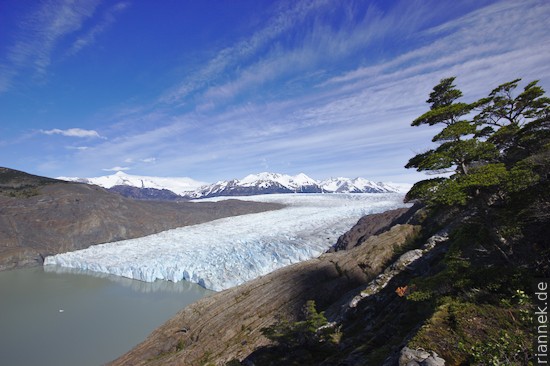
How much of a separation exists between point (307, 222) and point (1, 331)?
38.5 metres

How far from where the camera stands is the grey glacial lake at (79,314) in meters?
22.7

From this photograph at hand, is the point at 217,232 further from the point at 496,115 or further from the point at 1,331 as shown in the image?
the point at 496,115

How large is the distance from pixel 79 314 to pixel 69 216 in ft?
137

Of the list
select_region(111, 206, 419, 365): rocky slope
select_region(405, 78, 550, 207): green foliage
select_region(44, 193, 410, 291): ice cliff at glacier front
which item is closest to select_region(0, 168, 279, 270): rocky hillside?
select_region(44, 193, 410, 291): ice cliff at glacier front

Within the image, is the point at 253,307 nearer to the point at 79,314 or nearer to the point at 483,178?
the point at 483,178

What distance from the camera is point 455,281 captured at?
7.27 m

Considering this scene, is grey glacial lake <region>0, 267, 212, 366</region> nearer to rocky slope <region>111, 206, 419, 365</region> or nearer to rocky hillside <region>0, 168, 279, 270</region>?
rocky slope <region>111, 206, 419, 365</region>

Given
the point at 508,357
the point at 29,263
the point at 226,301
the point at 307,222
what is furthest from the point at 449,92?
the point at 29,263

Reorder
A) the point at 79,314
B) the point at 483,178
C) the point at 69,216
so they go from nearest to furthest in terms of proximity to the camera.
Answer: the point at 483,178 < the point at 79,314 < the point at 69,216

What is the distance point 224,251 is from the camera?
136ft

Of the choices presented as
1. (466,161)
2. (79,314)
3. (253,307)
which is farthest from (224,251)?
(466,161)

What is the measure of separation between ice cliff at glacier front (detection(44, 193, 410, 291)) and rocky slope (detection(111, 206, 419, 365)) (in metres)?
14.3

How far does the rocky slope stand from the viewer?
51.3ft

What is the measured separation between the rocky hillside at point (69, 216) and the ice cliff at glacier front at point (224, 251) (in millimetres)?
5741
